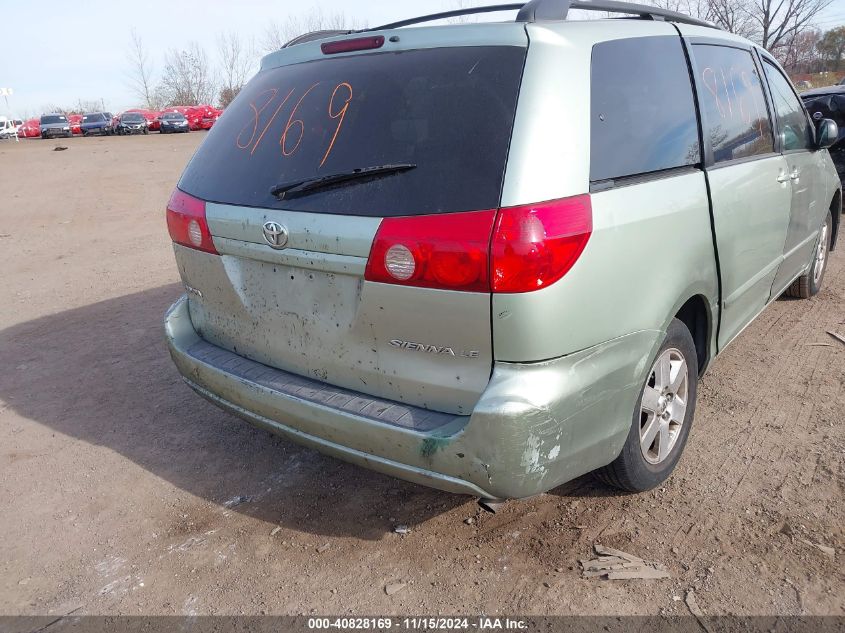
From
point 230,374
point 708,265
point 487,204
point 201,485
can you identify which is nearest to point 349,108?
point 487,204

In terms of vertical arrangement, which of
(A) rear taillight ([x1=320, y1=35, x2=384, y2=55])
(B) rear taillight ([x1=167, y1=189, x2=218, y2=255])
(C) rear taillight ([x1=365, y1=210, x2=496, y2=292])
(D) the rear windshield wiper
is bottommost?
(B) rear taillight ([x1=167, y1=189, x2=218, y2=255])

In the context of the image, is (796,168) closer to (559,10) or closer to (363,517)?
(559,10)

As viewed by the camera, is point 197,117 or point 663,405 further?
point 197,117

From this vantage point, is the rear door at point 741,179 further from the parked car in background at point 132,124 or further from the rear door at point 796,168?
the parked car in background at point 132,124

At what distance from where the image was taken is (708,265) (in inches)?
115

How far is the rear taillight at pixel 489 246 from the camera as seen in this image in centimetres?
209

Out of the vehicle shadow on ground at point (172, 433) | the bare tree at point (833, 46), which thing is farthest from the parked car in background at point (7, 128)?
the bare tree at point (833, 46)

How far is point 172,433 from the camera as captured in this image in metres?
3.76

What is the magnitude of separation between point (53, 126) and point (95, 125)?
104 inches

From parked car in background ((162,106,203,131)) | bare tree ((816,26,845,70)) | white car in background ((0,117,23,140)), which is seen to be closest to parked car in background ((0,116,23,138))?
white car in background ((0,117,23,140))

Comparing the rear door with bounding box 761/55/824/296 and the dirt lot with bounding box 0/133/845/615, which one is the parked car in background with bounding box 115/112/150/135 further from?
the rear door with bounding box 761/55/824/296

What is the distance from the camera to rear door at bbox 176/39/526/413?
2.20 meters

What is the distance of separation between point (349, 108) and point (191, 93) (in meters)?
75.6

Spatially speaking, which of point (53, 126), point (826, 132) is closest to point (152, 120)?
point (53, 126)
